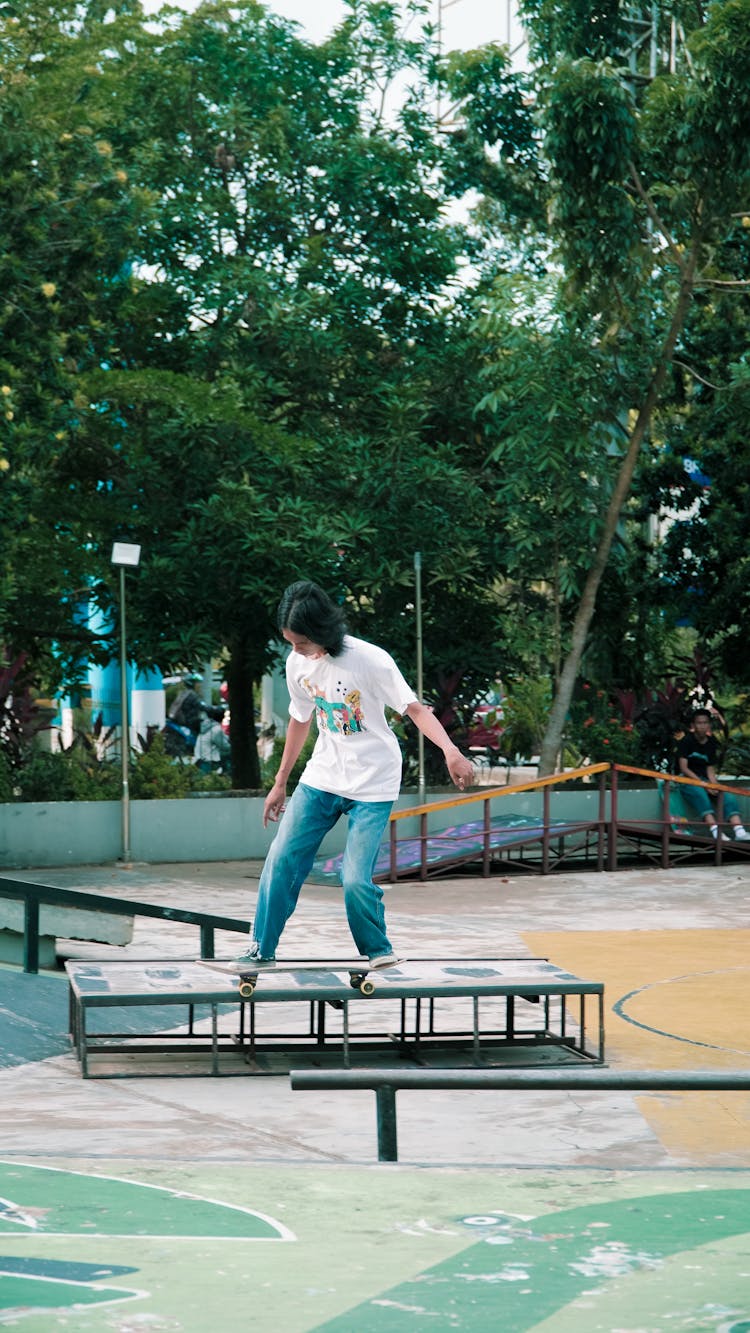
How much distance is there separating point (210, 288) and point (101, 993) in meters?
11.8

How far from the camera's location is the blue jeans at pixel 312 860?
653 cm

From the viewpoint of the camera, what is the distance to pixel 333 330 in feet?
58.1

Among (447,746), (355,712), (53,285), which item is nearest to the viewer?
(447,746)

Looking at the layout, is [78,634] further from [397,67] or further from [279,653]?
[397,67]

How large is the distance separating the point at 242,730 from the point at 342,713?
12.3 meters

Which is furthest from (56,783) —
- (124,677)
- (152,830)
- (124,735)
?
(124,677)

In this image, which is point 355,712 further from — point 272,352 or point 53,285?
point 272,352

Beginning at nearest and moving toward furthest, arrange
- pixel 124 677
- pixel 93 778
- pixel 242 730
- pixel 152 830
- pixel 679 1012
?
pixel 679 1012 < pixel 124 677 < pixel 152 830 < pixel 93 778 < pixel 242 730

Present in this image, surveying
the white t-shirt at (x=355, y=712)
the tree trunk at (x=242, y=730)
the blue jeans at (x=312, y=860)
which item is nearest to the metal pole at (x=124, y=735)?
the tree trunk at (x=242, y=730)

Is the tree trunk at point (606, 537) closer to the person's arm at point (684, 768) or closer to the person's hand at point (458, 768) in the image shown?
the person's arm at point (684, 768)

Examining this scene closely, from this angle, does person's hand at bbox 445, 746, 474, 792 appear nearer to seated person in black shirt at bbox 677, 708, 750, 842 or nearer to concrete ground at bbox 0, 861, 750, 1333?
concrete ground at bbox 0, 861, 750, 1333

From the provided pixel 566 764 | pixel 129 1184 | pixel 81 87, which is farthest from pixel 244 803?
pixel 129 1184

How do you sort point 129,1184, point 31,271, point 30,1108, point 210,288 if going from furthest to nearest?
point 210,288
point 31,271
point 30,1108
point 129,1184

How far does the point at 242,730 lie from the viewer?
61.5 ft
